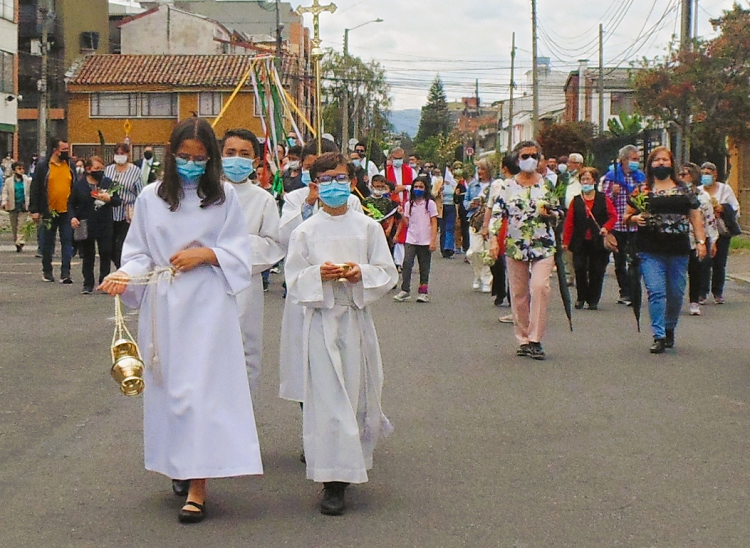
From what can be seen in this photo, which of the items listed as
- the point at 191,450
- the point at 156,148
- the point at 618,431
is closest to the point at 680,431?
the point at 618,431

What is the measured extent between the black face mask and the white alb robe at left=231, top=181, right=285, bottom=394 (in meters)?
5.35

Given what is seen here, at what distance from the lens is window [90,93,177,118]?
66125 mm

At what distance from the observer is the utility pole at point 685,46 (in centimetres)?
2923

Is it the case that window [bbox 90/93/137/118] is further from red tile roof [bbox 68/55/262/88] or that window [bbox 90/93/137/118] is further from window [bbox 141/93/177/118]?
red tile roof [bbox 68/55/262/88]

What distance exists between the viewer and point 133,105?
2623 inches

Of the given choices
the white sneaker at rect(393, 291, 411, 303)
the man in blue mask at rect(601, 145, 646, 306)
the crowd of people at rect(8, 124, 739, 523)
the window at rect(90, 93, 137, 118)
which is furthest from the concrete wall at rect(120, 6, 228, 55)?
the crowd of people at rect(8, 124, 739, 523)

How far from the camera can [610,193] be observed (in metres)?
15.9

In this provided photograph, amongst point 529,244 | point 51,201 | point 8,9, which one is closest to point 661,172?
point 529,244

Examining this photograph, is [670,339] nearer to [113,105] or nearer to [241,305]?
[241,305]

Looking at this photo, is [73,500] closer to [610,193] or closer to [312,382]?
[312,382]

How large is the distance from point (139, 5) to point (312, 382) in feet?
266

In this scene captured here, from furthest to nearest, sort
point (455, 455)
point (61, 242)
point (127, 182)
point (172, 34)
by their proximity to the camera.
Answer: point (172, 34) < point (61, 242) < point (127, 182) < point (455, 455)

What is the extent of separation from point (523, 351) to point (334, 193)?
5.21m

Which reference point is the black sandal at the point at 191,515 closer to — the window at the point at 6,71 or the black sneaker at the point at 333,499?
the black sneaker at the point at 333,499
